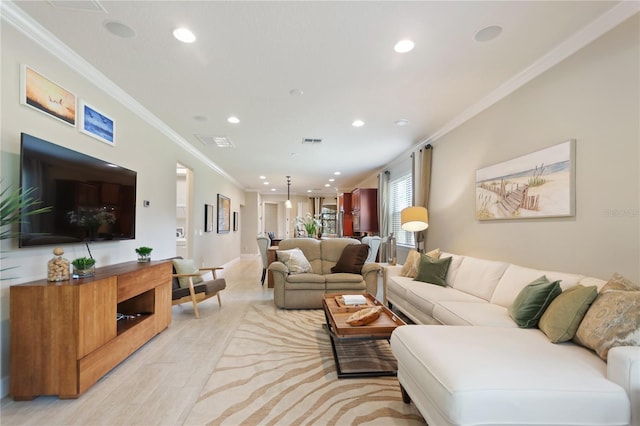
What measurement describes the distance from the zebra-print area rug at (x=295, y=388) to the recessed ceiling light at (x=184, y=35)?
9.00ft

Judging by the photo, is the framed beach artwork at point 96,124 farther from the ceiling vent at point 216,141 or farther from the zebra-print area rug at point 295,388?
the zebra-print area rug at point 295,388

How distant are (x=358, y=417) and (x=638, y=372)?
4.80 feet

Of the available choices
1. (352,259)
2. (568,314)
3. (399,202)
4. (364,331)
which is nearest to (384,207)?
(399,202)

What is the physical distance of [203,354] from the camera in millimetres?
2883

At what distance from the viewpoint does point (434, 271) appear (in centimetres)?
379

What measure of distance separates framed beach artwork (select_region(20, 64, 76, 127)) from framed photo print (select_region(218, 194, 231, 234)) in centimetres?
519

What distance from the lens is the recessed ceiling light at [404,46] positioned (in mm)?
2416

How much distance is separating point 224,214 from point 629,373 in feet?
26.9

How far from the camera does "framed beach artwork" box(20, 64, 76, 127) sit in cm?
226

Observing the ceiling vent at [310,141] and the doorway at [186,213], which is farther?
the doorway at [186,213]

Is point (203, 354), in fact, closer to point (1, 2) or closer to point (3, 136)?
point (3, 136)

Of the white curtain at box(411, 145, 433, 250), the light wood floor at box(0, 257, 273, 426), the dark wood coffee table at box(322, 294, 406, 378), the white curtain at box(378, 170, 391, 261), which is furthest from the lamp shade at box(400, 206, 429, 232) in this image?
the light wood floor at box(0, 257, 273, 426)

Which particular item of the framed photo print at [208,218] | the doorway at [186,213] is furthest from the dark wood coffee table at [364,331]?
the framed photo print at [208,218]

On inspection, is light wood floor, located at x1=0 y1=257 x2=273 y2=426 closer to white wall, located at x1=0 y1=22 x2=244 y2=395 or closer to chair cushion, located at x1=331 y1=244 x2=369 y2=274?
white wall, located at x1=0 y1=22 x2=244 y2=395
